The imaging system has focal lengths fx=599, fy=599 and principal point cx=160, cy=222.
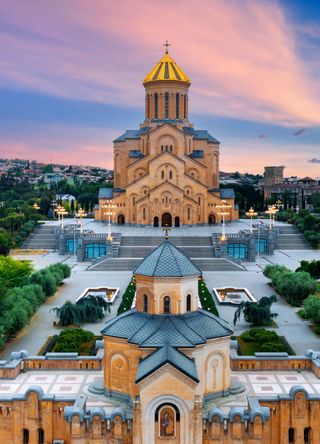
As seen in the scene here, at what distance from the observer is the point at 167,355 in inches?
634

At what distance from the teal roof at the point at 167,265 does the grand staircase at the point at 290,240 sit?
45.4 metres

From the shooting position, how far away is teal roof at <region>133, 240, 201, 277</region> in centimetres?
1806

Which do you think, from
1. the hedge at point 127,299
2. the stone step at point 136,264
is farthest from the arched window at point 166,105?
the hedge at point 127,299

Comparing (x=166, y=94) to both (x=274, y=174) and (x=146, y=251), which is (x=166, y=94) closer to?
(x=146, y=251)

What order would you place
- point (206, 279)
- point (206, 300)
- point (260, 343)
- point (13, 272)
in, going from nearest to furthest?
point (260, 343) < point (206, 300) < point (13, 272) < point (206, 279)

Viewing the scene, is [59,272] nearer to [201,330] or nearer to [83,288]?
[83,288]

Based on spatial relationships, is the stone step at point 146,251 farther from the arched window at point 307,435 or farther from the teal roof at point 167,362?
the teal roof at point 167,362

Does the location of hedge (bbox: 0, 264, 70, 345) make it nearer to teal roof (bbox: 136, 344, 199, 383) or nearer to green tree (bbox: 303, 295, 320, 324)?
teal roof (bbox: 136, 344, 199, 383)

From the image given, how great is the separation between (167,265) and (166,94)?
54.4m

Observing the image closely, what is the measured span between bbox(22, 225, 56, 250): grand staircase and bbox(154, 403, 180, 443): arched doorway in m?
48.0

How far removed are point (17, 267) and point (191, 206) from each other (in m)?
30.6

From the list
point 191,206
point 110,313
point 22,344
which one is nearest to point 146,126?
point 191,206

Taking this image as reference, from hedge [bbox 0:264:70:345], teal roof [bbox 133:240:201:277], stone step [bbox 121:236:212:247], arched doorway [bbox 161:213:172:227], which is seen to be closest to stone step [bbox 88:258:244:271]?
stone step [bbox 121:236:212:247]

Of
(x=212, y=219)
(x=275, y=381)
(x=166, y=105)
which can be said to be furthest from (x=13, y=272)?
(x=166, y=105)
